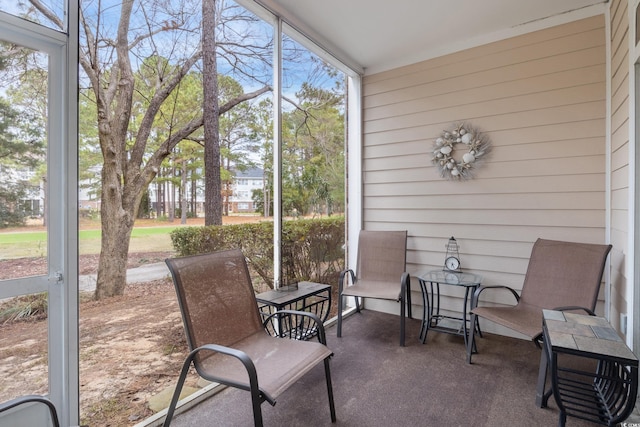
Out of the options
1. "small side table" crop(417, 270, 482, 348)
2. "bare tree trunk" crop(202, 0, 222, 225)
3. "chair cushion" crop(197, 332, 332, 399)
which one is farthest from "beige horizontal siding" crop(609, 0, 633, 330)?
"bare tree trunk" crop(202, 0, 222, 225)

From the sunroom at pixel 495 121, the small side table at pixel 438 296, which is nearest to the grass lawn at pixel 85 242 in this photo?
the sunroom at pixel 495 121

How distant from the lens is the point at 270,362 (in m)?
1.84

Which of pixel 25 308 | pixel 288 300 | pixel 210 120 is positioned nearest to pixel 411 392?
pixel 288 300

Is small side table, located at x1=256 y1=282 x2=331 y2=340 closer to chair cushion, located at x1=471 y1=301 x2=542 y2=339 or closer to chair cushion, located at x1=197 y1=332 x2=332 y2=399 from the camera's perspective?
chair cushion, located at x1=197 y1=332 x2=332 y2=399

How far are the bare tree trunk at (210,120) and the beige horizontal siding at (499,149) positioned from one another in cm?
202

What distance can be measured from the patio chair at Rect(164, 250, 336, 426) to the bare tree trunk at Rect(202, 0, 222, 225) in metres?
0.64

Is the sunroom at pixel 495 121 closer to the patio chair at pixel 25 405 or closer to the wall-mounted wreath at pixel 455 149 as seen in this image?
the wall-mounted wreath at pixel 455 149

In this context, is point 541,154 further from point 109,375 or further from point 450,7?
point 109,375

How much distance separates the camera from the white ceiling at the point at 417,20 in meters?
2.82

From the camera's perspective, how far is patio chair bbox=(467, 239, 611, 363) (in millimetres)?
2547

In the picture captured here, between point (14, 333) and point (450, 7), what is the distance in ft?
12.3

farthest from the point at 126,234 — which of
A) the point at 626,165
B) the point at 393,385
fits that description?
the point at 626,165

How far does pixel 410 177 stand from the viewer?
150 inches

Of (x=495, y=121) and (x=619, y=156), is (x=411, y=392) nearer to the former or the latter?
(x=619, y=156)
